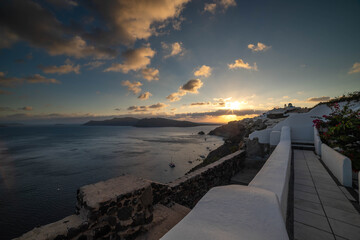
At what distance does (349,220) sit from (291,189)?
998mm

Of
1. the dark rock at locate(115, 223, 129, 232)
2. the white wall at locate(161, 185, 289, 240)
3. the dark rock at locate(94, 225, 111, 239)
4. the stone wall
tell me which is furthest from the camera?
the dark rock at locate(115, 223, 129, 232)

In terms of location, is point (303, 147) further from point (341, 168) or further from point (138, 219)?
point (138, 219)

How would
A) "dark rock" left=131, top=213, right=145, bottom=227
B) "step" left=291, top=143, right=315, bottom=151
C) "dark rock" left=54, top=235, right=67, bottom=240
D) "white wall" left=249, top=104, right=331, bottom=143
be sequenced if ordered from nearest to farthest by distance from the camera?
"dark rock" left=54, top=235, right=67, bottom=240 → "dark rock" left=131, top=213, right=145, bottom=227 → "step" left=291, top=143, right=315, bottom=151 → "white wall" left=249, top=104, right=331, bottom=143

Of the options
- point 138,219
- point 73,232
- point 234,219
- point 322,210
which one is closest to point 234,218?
point 234,219

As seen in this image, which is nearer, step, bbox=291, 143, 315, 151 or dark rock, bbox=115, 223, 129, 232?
dark rock, bbox=115, 223, 129, 232

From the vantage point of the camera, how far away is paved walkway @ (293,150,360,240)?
196 cm

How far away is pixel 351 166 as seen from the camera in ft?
10.5

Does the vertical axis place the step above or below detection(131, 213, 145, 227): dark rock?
above

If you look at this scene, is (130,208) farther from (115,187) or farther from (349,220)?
(349,220)

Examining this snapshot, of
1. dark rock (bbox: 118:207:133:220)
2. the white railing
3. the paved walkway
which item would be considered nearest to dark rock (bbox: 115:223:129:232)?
dark rock (bbox: 118:207:133:220)

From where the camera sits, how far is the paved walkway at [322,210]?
1.96 m

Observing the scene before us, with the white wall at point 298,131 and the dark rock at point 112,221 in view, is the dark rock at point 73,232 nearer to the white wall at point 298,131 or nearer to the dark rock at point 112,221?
the dark rock at point 112,221

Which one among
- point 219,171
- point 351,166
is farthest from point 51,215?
point 351,166

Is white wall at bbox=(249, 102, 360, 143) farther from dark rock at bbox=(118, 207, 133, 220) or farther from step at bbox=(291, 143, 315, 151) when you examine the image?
dark rock at bbox=(118, 207, 133, 220)
